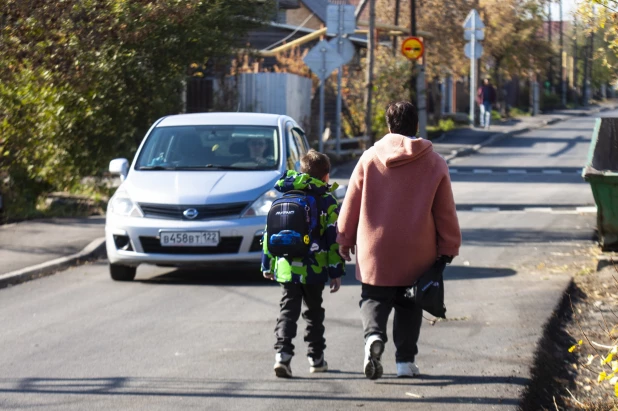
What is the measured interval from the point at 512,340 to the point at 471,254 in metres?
4.81

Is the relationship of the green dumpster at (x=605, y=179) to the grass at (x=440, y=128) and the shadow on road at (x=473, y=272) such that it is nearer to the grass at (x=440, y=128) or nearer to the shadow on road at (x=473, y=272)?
the shadow on road at (x=473, y=272)

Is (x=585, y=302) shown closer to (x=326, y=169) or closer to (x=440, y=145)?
(x=326, y=169)

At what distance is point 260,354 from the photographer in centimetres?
703

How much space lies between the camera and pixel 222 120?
11.2 metres

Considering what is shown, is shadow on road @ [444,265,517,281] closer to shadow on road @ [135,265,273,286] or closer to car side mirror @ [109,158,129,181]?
shadow on road @ [135,265,273,286]

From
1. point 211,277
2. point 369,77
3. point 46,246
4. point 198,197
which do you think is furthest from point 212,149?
point 369,77

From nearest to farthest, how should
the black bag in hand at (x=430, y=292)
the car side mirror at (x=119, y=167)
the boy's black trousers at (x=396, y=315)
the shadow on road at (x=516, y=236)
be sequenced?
the black bag in hand at (x=430, y=292) → the boy's black trousers at (x=396, y=315) → the car side mirror at (x=119, y=167) → the shadow on road at (x=516, y=236)

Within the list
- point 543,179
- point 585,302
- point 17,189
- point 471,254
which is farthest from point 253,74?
point 585,302

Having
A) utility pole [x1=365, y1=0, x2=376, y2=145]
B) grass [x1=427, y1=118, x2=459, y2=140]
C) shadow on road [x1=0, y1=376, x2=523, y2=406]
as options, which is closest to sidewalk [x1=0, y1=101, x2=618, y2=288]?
shadow on road [x1=0, y1=376, x2=523, y2=406]

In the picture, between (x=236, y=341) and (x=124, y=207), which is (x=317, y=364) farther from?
(x=124, y=207)

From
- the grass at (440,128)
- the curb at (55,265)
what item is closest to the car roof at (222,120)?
the curb at (55,265)

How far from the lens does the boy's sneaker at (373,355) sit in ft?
18.8

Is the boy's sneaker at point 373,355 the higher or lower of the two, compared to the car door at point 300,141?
lower

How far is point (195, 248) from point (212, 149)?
4.75ft
